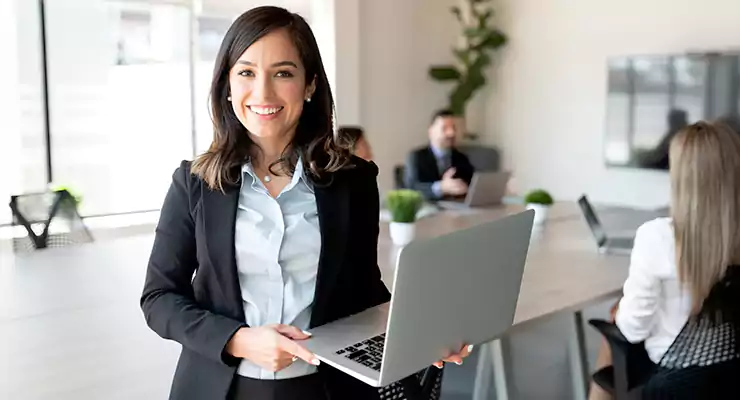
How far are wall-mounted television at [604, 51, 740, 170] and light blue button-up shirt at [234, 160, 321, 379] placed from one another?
4.66 metres

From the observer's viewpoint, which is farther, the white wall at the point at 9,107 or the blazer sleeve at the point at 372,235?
the white wall at the point at 9,107

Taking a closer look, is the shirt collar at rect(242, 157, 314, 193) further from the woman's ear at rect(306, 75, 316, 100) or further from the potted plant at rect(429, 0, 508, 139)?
the potted plant at rect(429, 0, 508, 139)

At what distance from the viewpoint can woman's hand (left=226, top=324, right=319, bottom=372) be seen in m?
1.10

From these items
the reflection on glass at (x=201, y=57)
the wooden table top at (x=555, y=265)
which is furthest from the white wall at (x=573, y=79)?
the reflection on glass at (x=201, y=57)

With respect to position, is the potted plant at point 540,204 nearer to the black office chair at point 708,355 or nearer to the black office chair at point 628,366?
the black office chair at point 628,366

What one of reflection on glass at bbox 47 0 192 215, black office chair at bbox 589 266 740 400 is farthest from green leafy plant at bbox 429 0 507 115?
black office chair at bbox 589 266 740 400

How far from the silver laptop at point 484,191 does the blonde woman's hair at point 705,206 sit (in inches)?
80.9

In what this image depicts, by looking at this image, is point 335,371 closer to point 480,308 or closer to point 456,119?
point 480,308

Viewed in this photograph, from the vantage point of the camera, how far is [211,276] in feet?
3.94

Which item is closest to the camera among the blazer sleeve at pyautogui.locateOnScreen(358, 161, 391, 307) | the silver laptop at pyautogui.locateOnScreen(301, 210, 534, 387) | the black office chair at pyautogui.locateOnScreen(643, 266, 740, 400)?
the silver laptop at pyautogui.locateOnScreen(301, 210, 534, 387)

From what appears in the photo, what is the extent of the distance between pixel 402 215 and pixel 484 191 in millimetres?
1026

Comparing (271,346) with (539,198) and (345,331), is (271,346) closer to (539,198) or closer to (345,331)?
(345,331)

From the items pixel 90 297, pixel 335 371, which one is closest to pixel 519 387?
pixel 90 297

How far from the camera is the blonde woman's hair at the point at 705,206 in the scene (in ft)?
6.14
